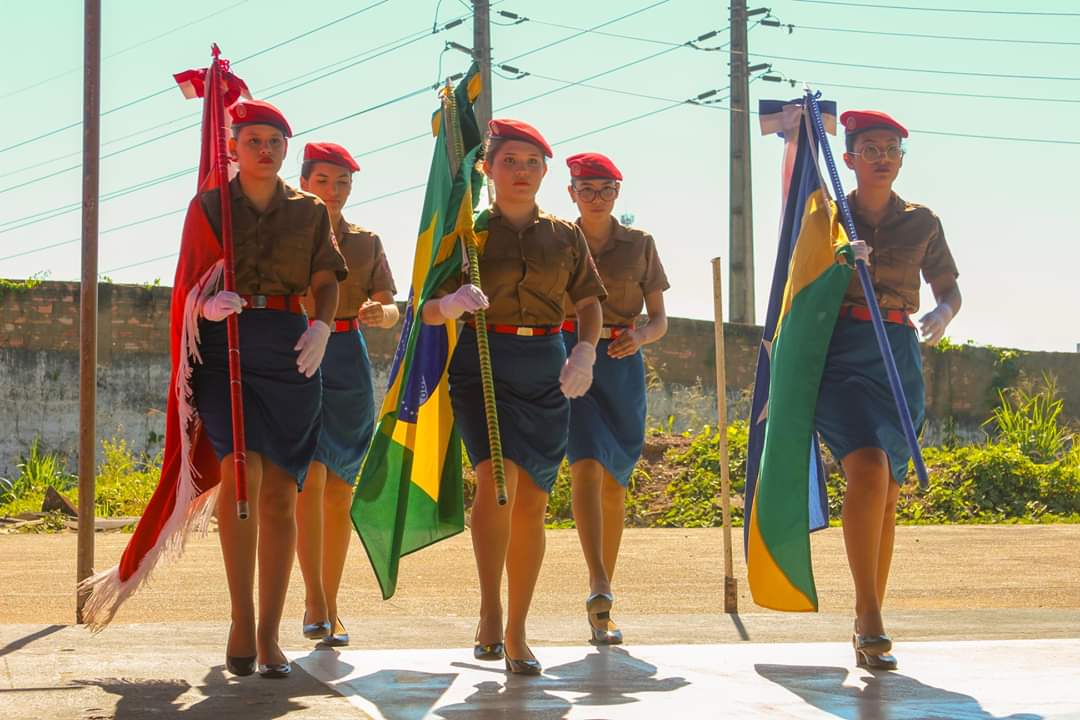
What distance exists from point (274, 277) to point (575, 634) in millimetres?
2095

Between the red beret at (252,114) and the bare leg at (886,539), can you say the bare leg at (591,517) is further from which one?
the red beret at (252,114)

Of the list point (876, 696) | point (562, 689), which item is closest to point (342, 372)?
point (562, 689)

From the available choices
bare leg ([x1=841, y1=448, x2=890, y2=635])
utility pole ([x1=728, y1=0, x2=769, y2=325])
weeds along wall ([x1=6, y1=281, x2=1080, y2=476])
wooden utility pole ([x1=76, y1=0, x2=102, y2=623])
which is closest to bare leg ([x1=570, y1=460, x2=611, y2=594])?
bare leg ([x1=841, y1=448, x2=890, y2=635])

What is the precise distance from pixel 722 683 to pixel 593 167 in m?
2.64

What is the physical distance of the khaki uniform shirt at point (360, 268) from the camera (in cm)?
653

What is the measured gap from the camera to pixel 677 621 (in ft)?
22.8

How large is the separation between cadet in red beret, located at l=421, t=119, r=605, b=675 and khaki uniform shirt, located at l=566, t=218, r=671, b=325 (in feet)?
4.25

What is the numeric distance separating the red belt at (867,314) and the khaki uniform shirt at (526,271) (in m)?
1.01

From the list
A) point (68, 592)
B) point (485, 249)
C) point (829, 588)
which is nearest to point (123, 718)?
point (485, 249)

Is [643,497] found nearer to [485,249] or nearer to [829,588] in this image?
[829,588]

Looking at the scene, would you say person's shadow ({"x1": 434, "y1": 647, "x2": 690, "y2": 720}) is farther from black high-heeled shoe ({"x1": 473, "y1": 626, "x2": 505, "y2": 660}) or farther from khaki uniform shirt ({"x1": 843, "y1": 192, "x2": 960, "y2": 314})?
khaki uniform shirt ({"x1": 843, "y1": 192, "x2": 960, "y2": 314})

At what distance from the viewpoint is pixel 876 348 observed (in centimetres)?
578

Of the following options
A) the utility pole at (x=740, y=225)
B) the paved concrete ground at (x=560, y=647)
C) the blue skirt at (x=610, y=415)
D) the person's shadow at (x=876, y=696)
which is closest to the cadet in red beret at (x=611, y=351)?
the blue skirt at (x=610, y=415)

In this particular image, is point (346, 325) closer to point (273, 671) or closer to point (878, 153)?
point (273, 671)
